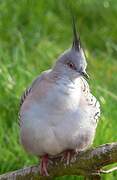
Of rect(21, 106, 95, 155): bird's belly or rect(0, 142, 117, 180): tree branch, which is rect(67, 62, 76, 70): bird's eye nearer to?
rect(21, 106, 95, 155): bird's belly

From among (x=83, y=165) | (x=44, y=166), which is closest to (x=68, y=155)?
(x=44, y=166)

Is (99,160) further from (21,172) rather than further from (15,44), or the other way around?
(15,44)

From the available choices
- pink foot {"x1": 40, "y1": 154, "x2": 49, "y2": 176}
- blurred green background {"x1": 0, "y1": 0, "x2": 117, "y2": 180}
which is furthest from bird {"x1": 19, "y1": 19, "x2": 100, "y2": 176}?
blurred green background {"x1": 0, "y1": 0, "x2": 117, "y2": 180}

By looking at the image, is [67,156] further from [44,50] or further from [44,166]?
[44,50]

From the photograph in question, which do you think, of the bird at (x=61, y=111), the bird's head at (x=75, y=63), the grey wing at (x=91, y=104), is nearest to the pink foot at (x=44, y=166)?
the bird at (x=61, y=111)

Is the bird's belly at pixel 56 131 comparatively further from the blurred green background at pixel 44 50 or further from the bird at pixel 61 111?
the blurred green background at pixel 44 50
